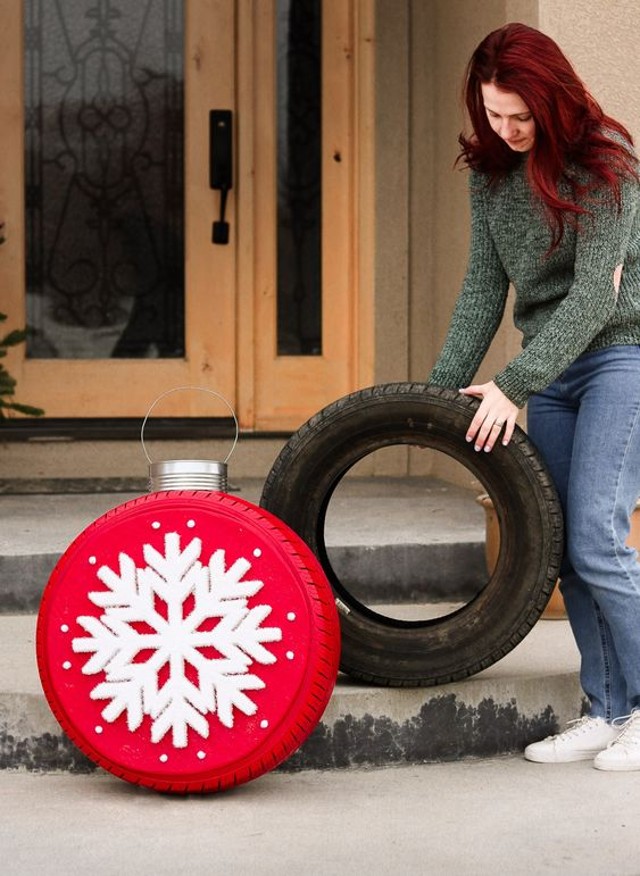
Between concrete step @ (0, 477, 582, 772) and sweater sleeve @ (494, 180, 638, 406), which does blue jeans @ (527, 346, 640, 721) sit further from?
concrete step @ (0, 477, 582, 772)

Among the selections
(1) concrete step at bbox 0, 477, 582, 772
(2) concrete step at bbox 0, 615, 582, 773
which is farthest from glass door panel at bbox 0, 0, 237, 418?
(2) concrete step at bbox 0, 615, 582, 773

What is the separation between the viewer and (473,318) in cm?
350

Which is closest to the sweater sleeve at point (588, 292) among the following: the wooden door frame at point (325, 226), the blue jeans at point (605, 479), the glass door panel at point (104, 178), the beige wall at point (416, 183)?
the blue jeans at point (605, 479)

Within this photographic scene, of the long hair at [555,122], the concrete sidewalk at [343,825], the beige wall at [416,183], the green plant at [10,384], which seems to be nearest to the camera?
the concrete sidewalk at [343,825]

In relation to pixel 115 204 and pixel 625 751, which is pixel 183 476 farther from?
pixel 115 204

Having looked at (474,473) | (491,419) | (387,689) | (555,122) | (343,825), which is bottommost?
→ (343,825)

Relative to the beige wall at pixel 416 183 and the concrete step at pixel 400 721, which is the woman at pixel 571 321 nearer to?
the concrete step at pixel 400 721

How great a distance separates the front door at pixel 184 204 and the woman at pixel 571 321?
9.01 ft

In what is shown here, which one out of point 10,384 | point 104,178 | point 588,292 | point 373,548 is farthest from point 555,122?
point 104,178

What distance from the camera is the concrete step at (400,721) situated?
3.48 metres

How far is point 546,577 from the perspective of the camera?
3.35m

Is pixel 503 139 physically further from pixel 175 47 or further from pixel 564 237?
pixel 175 47

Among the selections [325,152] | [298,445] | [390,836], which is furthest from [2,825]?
[325,152]

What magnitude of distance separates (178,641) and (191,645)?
1.2 inches
